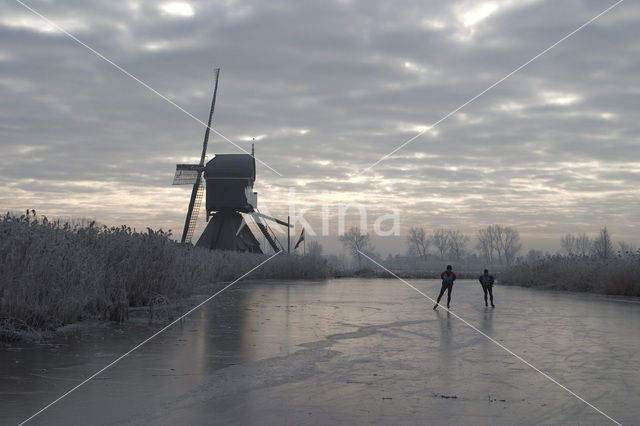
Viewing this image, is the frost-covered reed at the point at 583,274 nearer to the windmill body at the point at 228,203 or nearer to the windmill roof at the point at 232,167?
the windmill body at the point at 228,203

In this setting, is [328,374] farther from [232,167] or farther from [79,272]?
[232,167]

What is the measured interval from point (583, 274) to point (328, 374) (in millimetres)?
33411

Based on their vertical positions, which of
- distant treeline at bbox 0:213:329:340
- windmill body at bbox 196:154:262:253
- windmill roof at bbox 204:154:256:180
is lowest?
distant treeline at bbox 0:213:329:340

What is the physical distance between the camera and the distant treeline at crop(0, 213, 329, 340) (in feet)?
41.2

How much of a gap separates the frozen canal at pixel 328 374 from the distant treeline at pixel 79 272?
96 cm

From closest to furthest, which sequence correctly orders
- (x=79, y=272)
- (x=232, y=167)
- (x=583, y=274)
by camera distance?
(x=79, y=272)
(x=583, y=274)
(x=232, y=167)

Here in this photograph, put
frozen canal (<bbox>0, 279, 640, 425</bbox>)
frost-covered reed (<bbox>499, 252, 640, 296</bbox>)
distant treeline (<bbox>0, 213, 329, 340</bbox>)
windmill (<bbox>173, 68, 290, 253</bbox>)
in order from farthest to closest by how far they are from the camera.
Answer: windmill (<bbox>173, 68, 290, 253</bbox>) < frost-covered reed (<bbox>499, 252, 640, 296</bbox>) < distant treeline (<bbox>0, 213, 329, 340</bbox>) < frozen canal (<bbox>0, 279, 640, 425</bbox>)

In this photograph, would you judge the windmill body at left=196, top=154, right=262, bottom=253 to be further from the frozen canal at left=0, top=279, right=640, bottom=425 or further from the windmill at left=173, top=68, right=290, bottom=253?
the frozen canal at left=0, top=279, right=640, bottom=425

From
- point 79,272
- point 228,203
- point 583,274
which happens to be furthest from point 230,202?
point 79,272

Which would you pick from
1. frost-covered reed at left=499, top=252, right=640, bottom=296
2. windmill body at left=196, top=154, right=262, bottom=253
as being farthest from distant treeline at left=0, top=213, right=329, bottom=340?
windmill body at left=196, top=154, right=262, bottom=253

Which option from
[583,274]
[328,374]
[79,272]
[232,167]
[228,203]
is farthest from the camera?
[232,167]

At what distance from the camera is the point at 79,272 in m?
14.5

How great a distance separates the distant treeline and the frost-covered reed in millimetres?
22360

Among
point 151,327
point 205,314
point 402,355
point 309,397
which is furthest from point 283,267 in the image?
point 309,397
